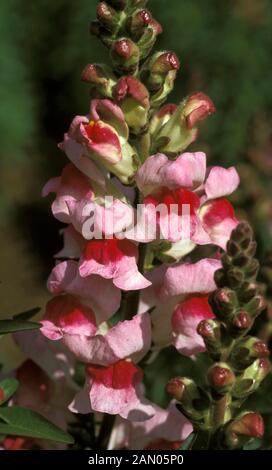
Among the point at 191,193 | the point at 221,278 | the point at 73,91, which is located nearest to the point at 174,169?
the point at 191,193

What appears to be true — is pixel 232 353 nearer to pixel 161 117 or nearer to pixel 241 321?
pixel 241 321

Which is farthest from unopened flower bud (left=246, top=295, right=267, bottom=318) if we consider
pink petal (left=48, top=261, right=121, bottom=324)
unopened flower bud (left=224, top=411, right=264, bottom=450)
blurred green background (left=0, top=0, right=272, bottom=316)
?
blurred green background (left=0, top=0, right=272, bottom=316)

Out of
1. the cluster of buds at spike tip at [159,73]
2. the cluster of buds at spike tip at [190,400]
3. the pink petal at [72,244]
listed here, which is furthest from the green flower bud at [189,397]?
the cluster of buds at spike tip at [159,73]

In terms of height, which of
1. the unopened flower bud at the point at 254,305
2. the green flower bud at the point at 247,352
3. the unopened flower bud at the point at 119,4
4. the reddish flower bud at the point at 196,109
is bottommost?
the green flower bud at the point at 247,352

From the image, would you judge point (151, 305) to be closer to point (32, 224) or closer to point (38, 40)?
point (38, 40)

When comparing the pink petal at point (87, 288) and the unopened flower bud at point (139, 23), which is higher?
the unopened flower bud at point (139, 23)

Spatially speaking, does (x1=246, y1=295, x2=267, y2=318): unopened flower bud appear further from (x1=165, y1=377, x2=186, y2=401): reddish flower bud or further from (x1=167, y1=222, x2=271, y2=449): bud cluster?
(x1=165, y1=377, x2=186, y2=401): reddish flower bud

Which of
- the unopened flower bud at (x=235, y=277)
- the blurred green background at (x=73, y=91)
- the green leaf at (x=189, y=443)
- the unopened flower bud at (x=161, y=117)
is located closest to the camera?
the unopened flower bud at (x=235, y=277)

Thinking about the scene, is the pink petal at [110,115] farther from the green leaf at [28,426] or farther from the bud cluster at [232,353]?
the green leaf at [28,426]
